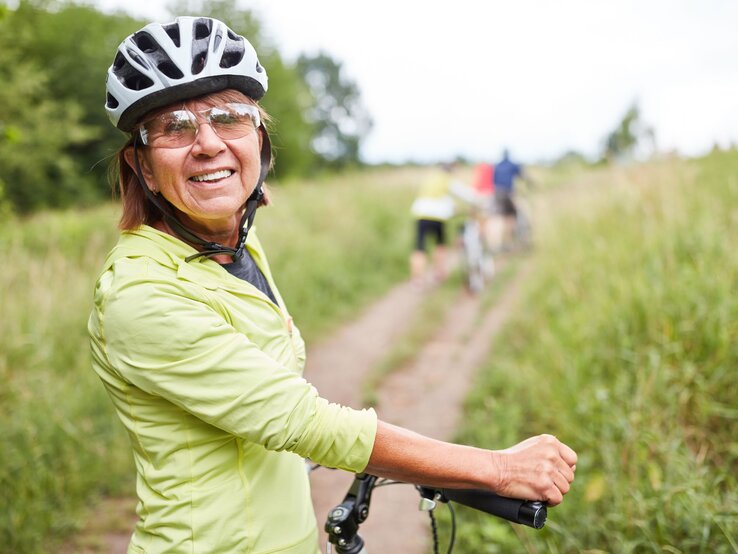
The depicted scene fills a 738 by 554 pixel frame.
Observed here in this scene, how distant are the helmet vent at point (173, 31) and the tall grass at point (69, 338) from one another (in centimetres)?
65

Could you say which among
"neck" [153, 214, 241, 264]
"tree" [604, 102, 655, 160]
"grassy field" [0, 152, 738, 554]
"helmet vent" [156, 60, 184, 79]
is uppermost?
"tree" [604, 102, 655, 160]

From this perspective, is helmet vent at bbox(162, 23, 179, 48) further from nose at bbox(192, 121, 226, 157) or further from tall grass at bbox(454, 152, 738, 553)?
tall grass at bbox(454, 152, 738, 553)

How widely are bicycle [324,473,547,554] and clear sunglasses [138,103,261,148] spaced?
105cm

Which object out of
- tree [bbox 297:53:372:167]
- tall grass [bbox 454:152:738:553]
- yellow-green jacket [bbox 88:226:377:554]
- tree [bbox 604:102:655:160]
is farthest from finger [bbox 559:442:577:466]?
tree [bbox 297:53:372:167]

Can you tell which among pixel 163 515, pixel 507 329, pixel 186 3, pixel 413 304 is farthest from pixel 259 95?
pixel 186 3

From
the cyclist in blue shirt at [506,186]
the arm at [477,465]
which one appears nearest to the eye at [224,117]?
the arm at [477,465]

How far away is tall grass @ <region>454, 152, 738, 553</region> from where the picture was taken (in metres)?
2.84

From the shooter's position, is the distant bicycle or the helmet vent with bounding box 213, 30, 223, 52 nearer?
the helmet vent with bounding box 213, 30, 223, 52

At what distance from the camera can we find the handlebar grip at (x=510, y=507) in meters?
1.37

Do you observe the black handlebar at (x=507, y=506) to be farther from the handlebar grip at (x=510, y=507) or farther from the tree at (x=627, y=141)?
the tree at (x=627, y=141)

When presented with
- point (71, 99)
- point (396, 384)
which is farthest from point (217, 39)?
point (71, 99)

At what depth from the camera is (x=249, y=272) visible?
1722mm

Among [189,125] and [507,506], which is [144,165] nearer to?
[189,125]

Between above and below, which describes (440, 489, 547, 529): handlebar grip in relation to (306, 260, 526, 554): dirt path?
above
